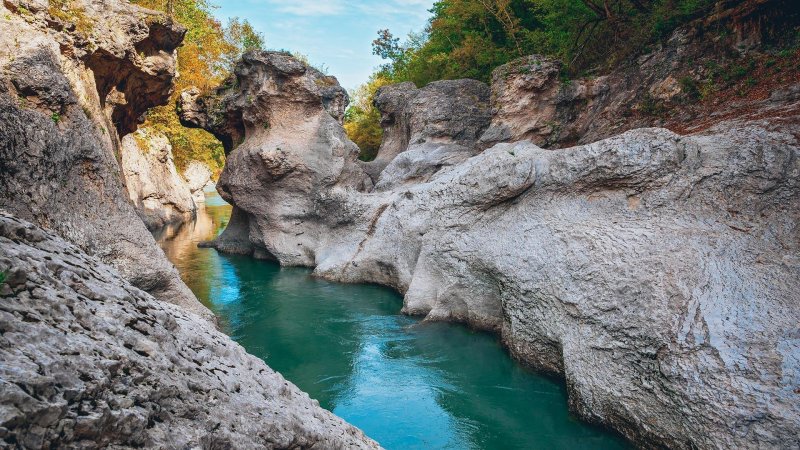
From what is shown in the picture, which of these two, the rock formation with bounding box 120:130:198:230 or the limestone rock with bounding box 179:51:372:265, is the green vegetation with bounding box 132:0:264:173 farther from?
the limestone rock with bounding box 179:51:372:265

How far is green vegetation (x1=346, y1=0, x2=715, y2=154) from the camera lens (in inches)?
543

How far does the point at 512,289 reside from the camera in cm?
824

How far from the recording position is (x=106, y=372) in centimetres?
196

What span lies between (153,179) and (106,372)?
2653 centimetres

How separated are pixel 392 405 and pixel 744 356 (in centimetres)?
452

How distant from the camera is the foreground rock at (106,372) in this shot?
1.68 meters

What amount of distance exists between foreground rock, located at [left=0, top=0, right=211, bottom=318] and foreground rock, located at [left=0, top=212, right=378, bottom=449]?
13.3ft

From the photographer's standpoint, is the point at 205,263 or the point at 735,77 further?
the point at 205,263

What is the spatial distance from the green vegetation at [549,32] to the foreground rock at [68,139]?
11949mm

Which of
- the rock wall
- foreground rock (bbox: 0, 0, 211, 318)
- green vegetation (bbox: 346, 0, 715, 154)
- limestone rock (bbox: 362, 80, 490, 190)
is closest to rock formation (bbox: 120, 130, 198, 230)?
limestone rock (bbox: 362, 80, 490, 190)

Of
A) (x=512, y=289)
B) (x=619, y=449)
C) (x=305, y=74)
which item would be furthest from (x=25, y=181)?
(x=305, y=74)

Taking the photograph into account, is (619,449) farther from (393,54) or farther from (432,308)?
(393,54)

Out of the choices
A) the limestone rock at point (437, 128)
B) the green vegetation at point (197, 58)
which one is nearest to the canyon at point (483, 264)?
the limestone rock at point (437, 128)

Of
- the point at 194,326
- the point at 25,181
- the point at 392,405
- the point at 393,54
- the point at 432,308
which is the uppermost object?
the point at 393,54
